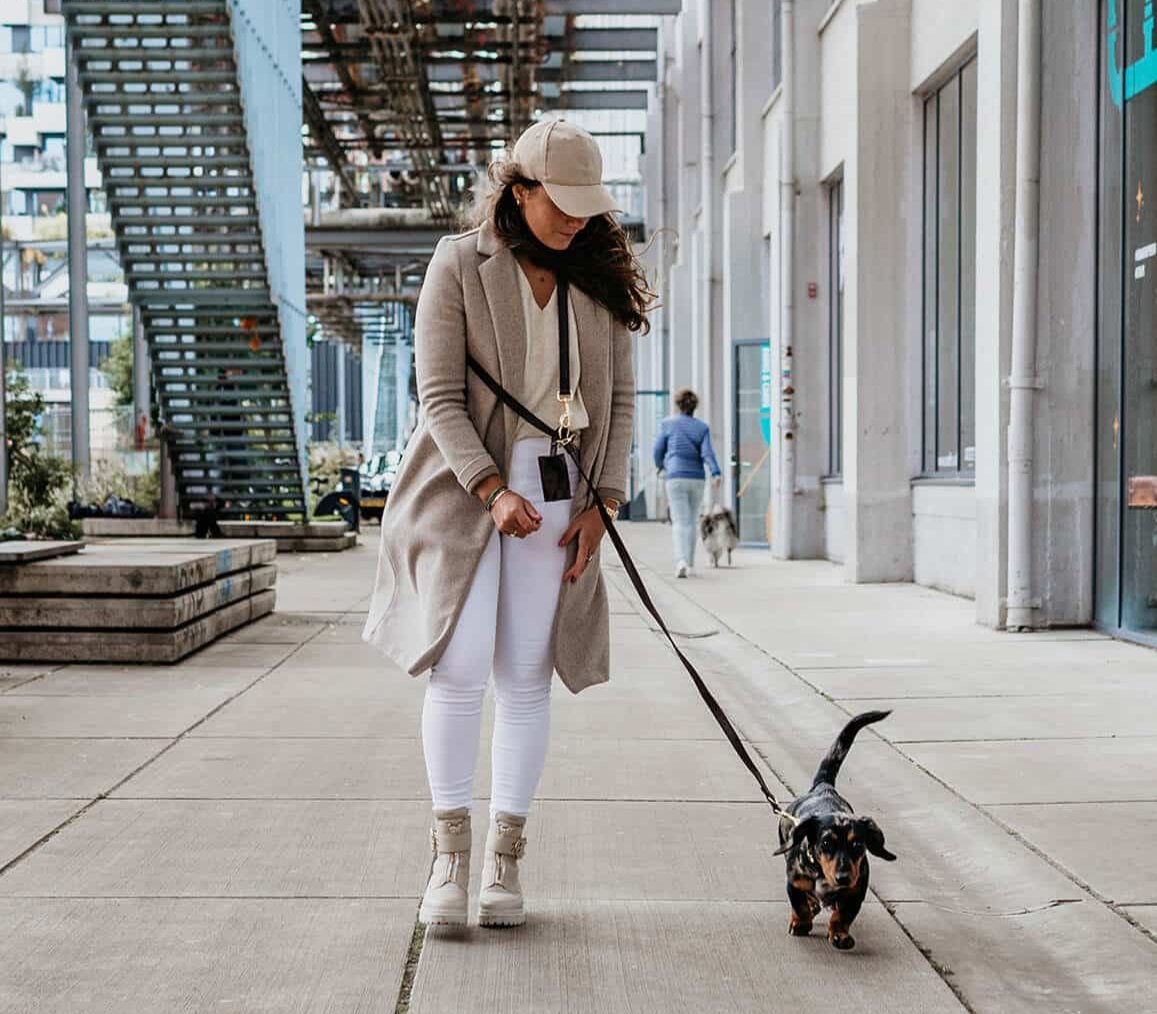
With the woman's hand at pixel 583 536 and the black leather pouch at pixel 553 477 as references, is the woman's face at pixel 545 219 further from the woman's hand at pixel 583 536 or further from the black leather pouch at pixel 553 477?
the woman's hand at pixel 583 536

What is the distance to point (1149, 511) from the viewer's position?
9.33 metres

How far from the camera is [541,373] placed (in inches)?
153

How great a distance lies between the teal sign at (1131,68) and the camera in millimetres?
9109

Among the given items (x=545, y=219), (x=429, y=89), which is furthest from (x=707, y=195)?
(x=545, y=219)

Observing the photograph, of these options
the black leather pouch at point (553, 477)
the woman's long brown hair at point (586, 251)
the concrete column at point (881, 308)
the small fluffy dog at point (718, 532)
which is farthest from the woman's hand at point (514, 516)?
the small fluffy dog at point (718, 532)

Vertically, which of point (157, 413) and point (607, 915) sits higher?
point (157, 413)

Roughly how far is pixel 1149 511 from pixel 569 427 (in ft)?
21.1

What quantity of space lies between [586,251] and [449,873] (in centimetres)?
155

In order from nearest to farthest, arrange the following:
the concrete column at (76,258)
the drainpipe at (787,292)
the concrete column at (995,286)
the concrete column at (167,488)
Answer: the concrete column at (995,286) → the drainpipe at (787,292) → the concrete column at (76,258) → the concrete column at (167,488)

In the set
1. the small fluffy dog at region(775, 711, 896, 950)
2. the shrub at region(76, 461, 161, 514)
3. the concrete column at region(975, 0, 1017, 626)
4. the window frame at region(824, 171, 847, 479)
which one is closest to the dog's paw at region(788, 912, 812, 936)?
the small fluffy dog at region(775, 711, 896, 950)

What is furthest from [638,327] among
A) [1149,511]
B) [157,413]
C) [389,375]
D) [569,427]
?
[389,375]

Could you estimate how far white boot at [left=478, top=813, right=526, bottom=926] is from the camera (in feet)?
12.7

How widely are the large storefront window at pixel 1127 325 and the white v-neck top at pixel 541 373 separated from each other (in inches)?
249

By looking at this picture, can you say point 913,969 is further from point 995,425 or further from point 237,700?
point 995,425
